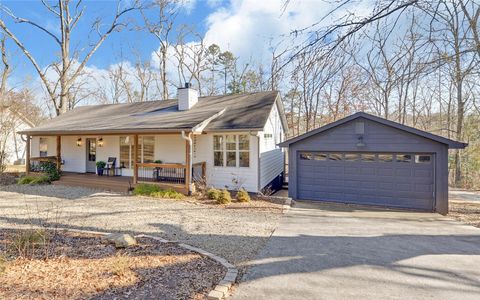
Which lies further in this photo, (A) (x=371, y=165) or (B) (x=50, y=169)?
(B) (x=50, y=169)

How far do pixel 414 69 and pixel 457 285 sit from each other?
3.52 m

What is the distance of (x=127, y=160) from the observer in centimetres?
1384

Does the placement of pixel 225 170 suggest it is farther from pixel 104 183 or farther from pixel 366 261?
pixel 366 261

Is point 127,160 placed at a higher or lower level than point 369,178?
higher

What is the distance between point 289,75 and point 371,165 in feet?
22.6

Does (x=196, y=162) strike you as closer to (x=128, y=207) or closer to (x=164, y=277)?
(x=128, y=207)

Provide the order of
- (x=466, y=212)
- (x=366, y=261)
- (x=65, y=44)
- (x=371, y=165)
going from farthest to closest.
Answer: (x=65, y=44)
(x=371, y=165)
(x=466, y=212)
(x=366, y=261)

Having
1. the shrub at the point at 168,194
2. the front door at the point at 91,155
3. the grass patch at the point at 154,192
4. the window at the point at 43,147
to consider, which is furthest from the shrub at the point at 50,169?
the shrub at the point at 168,194

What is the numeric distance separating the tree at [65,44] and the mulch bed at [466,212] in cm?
2463

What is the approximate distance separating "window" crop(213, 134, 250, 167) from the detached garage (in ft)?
Result: 6.27

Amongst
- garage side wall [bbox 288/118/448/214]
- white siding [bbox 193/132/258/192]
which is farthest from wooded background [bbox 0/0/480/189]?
white siding [bbox 193/132/258/192]

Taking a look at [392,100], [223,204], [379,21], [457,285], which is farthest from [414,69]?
[392,100]

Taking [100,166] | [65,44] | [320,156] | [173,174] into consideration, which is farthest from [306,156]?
[65,44]

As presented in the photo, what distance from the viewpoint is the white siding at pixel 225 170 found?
11109mm
